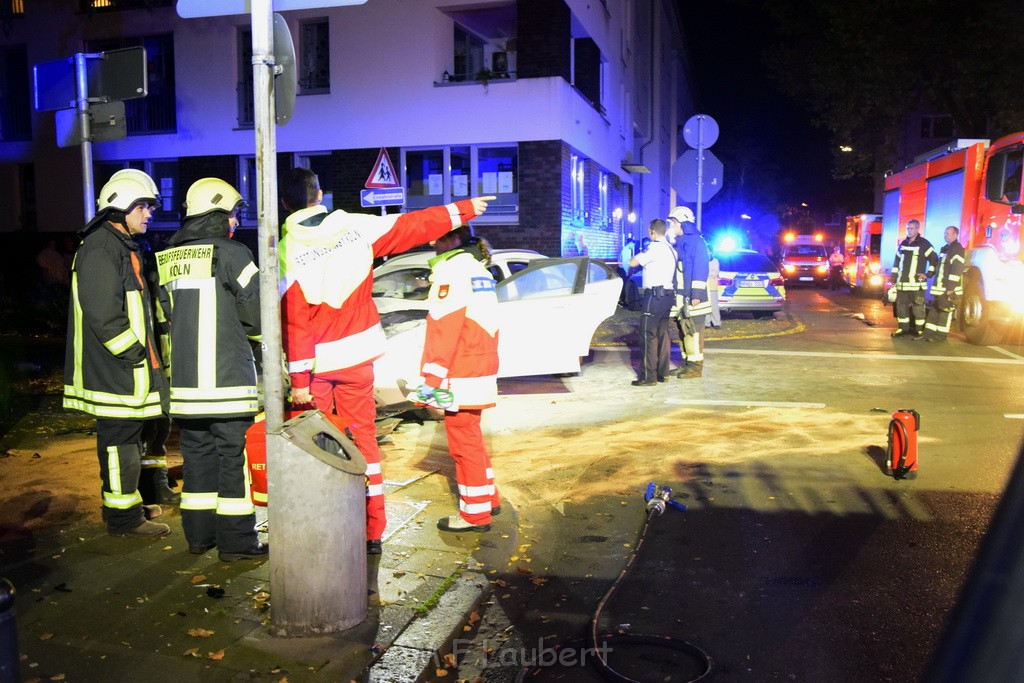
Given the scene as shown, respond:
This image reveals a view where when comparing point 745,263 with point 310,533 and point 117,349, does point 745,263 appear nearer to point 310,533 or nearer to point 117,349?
point 117,349

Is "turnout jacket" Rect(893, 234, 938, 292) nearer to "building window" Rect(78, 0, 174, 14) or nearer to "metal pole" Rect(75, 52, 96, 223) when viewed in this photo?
"metal pole" Rect(75, 52, 96, 223)

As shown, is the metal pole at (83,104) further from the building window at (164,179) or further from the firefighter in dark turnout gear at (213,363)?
the building window at (164,179)

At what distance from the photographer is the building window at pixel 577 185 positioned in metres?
20.4

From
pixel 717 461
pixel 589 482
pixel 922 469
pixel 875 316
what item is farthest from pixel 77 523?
pixel 875 316

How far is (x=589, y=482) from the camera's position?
21.1 feet

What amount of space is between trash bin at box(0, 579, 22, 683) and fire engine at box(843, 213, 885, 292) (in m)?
28.1

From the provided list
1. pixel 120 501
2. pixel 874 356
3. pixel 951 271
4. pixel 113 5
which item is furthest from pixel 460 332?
pixel 113 5

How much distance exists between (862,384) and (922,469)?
3.97 metres

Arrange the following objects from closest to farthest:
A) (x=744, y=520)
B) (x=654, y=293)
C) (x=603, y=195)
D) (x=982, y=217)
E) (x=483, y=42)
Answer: (x=744, y=520)
(x=654, y=293)
(x=982, y=217)
(x=483, y=42)
(x=603, y=195)

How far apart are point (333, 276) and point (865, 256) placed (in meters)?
27.8

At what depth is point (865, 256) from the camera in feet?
95.5

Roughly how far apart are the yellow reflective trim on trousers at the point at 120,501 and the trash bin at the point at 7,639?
3161mm

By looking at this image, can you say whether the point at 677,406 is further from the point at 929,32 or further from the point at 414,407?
the point at 929,32

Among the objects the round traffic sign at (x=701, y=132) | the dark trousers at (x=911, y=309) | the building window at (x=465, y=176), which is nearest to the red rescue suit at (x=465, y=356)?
the round traffic sign at (x=701, y=132)
